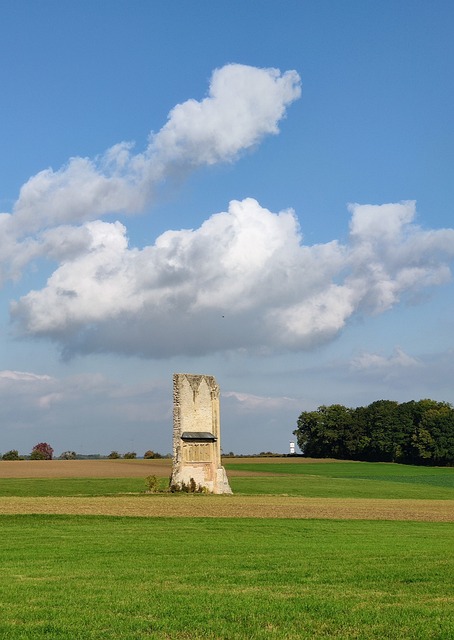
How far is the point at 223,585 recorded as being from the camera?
12.3 meters

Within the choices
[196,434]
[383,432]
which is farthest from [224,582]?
[383,432]

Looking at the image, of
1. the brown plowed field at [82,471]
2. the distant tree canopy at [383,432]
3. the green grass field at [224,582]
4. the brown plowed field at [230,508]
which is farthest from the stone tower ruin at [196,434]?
the distant tree canopy at [383,432]

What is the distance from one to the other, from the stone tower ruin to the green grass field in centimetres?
2104

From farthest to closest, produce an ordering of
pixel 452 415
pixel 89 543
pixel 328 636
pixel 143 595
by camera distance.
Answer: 1. pixel 452 415
2. pixel 89 543
3. pixel 143 595
4. pixel 328 636

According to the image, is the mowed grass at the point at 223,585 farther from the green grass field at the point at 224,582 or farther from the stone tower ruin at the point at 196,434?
the stone tower ruin at the point at 196,434

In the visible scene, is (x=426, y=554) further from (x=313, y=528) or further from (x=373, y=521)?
(x=373, y=521)

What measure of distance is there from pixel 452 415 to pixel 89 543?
99287mm

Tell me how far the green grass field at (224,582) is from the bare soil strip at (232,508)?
5548mm

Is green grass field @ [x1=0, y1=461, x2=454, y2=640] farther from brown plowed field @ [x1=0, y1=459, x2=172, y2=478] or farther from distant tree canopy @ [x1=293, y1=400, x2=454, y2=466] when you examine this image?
distant tree canopy @ [x1=293, y1=400, x2=454, y2=466]

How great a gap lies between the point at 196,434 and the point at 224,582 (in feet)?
109

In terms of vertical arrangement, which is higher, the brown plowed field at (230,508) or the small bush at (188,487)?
the small bush at (188,487)

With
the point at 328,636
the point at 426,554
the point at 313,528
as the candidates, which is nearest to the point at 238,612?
the point at 328,636

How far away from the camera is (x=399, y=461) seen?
116188 millimetres

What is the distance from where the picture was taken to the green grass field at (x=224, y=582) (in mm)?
9242
